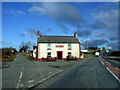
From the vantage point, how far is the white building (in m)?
52.5

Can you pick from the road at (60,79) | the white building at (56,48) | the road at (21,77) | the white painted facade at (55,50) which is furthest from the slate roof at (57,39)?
the road at (60,79)

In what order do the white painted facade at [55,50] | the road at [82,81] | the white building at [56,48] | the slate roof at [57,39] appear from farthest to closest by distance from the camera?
the slate roof at [57,39] → the white building at [56,48] → the white painted facade at [55,50] → the road at [82,81]

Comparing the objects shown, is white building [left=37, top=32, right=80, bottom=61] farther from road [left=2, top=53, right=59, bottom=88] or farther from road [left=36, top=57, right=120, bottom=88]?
road [left=36, top=57, right=120, bottom=88]

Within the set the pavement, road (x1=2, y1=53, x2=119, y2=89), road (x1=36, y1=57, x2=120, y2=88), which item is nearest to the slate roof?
the pavement

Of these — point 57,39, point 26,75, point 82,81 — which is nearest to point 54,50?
point 57,39

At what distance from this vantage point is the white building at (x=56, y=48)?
52.5 metres

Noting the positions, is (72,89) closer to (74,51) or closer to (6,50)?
(74,51)

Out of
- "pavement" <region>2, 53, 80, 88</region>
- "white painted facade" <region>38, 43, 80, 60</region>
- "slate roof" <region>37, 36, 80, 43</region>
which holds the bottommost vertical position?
"pavement" <region>2, 53, 80, 88</region>

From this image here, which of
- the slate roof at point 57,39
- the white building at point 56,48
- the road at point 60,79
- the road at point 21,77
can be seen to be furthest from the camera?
the slate roof at point 57,39

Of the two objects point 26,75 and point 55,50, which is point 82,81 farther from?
point 55,50

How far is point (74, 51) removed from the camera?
5444 cm

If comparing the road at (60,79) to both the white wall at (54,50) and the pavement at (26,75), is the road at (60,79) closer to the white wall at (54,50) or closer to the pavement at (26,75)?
the pavement at (26,75)

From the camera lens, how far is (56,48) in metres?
53.4

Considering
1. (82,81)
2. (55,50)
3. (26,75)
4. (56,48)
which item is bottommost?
(26,75)
